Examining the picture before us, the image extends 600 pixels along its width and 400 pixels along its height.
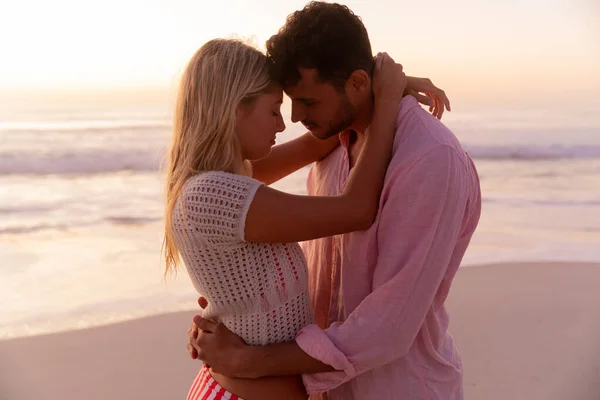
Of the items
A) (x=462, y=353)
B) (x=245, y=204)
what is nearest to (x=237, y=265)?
(x=245, y=204)

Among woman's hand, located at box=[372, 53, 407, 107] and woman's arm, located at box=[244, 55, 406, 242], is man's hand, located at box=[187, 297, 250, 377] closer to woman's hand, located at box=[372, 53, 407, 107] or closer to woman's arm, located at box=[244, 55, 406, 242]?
woman's arm, located at box=[244, 55, 406, 242]

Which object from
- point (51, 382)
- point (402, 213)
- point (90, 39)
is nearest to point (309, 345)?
point (402, 213)

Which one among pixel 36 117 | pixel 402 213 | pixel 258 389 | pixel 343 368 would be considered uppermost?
pixel 402 213

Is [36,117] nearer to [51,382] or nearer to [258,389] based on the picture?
[51,382]

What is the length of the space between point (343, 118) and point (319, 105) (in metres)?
0.09

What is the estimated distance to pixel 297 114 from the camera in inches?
105

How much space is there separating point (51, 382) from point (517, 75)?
62.4 feet

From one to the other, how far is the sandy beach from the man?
2.43m

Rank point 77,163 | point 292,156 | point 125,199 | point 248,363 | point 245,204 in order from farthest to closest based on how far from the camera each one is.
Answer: point 77,163 < point 125,199 < point 292,156 < point 248,363 < point 245,204

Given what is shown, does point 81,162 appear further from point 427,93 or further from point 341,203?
point 341,203

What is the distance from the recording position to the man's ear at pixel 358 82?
2.55 meters

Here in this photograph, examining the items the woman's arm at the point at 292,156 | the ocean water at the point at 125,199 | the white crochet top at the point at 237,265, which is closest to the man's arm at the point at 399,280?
the white crochet top at the point at 237,265

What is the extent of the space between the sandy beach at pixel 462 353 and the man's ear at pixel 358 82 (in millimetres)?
2807

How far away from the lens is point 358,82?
2568 mm
